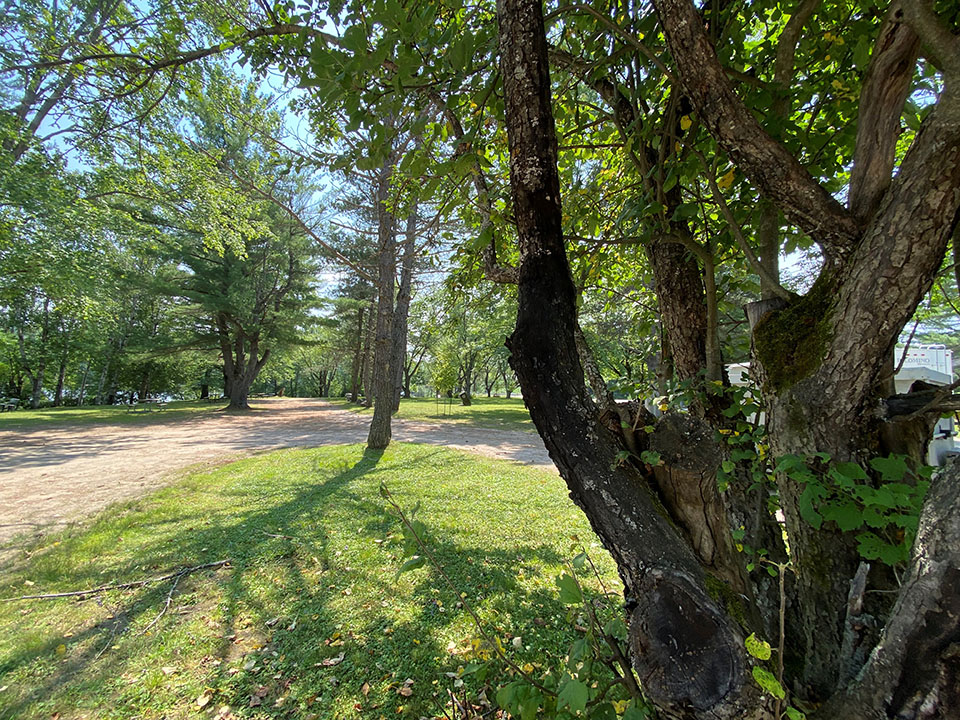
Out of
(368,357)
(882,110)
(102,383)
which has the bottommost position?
(102,383)

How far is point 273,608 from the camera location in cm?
300

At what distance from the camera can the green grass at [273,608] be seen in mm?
2225

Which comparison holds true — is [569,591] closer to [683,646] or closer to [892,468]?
[683,646]

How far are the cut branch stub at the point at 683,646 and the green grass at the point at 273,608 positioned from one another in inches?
63.1

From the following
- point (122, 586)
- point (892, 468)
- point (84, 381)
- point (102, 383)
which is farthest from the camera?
point (84, 381)

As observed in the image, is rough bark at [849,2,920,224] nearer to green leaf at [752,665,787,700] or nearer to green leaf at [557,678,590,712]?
green leaf at [752,665,787,700]

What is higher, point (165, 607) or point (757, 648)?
point (757, 648)

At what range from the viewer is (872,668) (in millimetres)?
954

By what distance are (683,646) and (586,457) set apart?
0.53 meters

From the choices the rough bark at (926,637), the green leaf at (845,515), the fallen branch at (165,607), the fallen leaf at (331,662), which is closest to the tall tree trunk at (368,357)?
the fallen branch at (165,607)

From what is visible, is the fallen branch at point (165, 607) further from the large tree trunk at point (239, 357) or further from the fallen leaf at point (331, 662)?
the large tree trunk at point (239, 357)

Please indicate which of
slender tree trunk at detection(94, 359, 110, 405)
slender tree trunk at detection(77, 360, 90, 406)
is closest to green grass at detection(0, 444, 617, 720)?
slender tree trunk at detection(94, 359, 110, 405)

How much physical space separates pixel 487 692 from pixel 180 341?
73.4 ft

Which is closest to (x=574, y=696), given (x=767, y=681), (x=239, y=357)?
(x=767, y=681)
